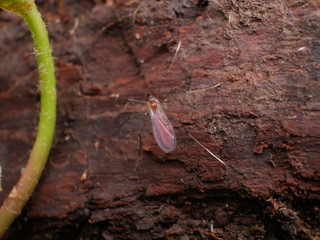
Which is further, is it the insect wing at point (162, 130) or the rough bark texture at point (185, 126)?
the insect wing at point (162, 130)

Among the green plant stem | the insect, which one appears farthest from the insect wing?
the green plant stem

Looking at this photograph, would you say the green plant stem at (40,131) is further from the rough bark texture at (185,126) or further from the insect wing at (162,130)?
the insect wing at (162,130)

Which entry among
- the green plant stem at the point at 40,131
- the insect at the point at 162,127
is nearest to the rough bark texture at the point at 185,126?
the insect at the point at 162,127

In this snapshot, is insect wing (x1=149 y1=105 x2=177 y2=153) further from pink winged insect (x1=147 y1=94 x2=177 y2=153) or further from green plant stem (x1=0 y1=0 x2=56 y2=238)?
green plant stem (x1=0 y1=0 x2=56 y2=238)

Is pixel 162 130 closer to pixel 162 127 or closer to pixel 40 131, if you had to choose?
pixel 162 127

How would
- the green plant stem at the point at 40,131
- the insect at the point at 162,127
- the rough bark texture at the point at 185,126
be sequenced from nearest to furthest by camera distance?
the rough bark texture at the point at 185,126 → the insect at the point at 162,127 → the green plant stem at the point at 40,131

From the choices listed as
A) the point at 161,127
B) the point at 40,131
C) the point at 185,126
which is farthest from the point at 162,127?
the point at 40,131

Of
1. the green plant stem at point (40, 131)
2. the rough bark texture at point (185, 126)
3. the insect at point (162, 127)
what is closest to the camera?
the rough bark texture at point (185, 126)
